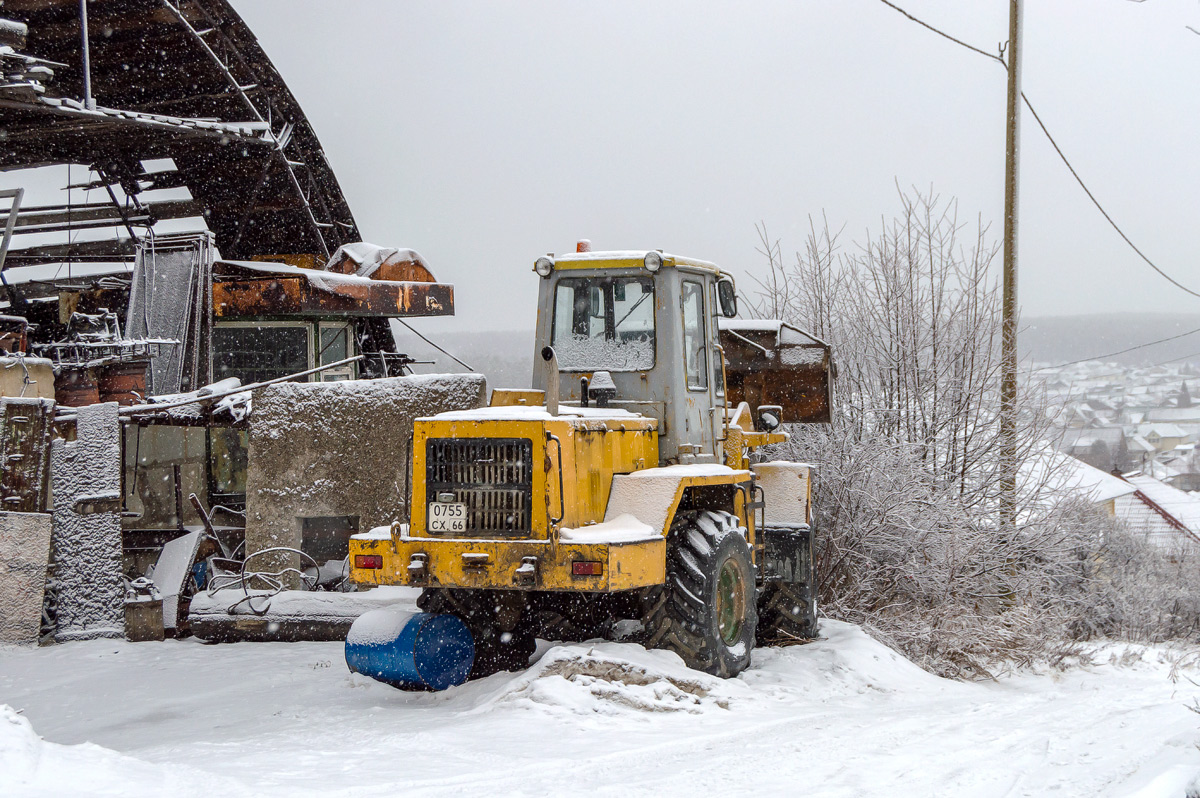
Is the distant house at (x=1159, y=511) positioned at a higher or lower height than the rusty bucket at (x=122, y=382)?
lower

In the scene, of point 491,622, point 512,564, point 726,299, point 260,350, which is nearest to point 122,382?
A: point 260,350

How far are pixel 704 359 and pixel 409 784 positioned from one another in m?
4.46

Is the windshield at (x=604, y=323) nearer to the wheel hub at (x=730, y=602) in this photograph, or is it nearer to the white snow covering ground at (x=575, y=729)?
the wheel hub at (x=730, y=602)

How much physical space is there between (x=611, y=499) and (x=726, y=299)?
205 cm

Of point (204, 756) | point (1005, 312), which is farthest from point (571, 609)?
point (1005, 312)

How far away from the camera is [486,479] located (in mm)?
7312

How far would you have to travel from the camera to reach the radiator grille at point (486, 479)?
23.6ft

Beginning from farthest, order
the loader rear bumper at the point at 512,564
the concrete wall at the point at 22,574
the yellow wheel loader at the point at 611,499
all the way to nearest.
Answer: the concrete wall at the point at 22,574 < the yellow wheel loader at the point at 611,499 < the loader rear bumper at the point at 512,564

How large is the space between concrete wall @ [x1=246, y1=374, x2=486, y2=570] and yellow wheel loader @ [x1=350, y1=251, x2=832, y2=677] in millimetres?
3484

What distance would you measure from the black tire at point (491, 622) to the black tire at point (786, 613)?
257cm

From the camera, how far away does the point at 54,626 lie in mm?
10398

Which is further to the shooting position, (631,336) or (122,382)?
(122,382)

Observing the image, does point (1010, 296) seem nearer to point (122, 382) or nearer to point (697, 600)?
point (697, 600)

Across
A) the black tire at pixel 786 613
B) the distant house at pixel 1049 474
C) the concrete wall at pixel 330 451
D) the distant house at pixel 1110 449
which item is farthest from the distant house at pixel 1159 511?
the concrete wall at pixel 330 451
